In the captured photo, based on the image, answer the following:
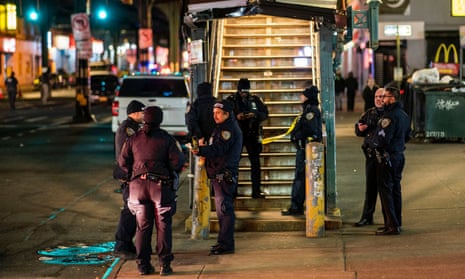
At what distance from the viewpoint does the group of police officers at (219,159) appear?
8.64 metres

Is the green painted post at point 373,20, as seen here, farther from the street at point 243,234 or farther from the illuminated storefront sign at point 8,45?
the illuminated storefront sign at point 8,45

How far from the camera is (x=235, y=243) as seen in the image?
417 inches


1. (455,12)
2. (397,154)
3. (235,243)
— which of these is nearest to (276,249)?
(235,243)

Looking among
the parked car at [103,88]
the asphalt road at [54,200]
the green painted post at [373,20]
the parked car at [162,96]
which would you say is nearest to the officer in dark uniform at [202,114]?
the asphalt road at [54,200]

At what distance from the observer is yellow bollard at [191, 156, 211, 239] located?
34.7 ft

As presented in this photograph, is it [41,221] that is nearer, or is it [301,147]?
[301,147]

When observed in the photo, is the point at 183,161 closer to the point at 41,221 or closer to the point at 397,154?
the point at 397,154

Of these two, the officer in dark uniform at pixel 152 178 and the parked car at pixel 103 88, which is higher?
the parked car at pixel 103 88

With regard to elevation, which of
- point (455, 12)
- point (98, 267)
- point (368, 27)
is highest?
point (455, 12)

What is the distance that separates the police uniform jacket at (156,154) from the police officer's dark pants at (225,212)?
54.0 inches

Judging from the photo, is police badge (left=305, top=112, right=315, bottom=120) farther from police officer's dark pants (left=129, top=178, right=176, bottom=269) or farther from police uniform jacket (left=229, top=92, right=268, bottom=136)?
police officer's dark pants (left=129, top=178, right=176, bottom=269)

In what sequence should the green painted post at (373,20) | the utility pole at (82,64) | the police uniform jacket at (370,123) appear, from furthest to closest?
the utility pole at (82,64) < the green painted post at (373,20) < the police uniform jacket at (370,123)

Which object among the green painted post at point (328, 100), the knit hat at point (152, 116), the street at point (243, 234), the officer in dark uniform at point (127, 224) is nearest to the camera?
the knit hat at point (152, 116)

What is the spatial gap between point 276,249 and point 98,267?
2.03 meters
